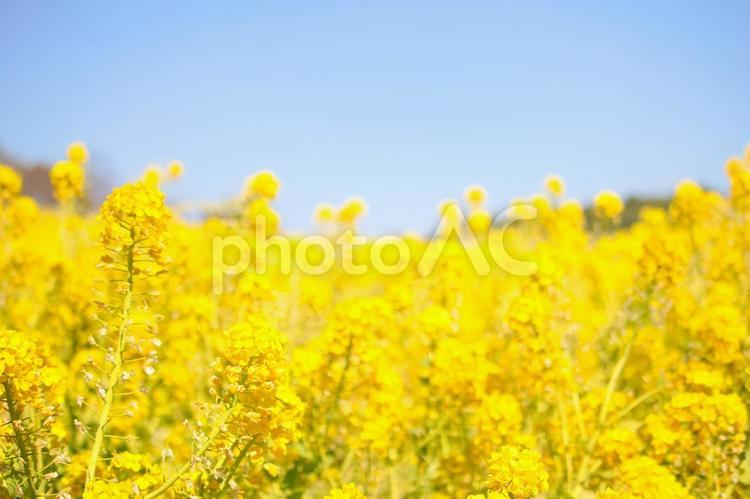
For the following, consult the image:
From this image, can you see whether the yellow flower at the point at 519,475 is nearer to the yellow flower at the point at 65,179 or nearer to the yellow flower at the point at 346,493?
the yellow flower at the point at 346,493

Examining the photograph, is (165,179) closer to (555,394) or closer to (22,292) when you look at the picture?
(22,292)

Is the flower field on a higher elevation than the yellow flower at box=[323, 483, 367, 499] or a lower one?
higher

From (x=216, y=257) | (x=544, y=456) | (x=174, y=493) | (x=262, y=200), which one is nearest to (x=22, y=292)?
(x=216, y=257)

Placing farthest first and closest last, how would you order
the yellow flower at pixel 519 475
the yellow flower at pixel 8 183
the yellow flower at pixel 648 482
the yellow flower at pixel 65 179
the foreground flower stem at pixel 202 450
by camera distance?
the yellow flower at pixel 65 179
the yellow flower at pixel 8 183
the yellow flower at pixel 648 482
the yellow flower at pixel 519 475
the foreground flower stem at pixel 202 450

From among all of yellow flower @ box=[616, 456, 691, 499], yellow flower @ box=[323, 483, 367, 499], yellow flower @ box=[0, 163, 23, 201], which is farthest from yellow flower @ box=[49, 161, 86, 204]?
yellow flower @ box=[616, 456, 691, 499]

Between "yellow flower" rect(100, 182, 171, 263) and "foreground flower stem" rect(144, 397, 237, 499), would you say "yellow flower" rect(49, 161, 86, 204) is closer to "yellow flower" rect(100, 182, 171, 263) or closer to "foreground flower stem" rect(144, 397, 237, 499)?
"yellow flower" rect(100, 182, 171, 263)

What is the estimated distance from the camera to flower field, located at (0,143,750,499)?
2297 mm

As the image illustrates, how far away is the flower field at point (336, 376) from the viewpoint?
2.30 metres

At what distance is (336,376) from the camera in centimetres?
368

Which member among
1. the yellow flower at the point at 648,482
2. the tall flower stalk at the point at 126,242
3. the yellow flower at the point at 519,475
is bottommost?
the yellow flower at the point at 648,482

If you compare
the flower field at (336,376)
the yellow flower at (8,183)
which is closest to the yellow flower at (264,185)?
the flower field at (336,376)

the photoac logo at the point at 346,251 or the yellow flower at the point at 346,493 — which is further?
the photoac logo at the point at 346,251

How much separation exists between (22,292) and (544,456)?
4861mm

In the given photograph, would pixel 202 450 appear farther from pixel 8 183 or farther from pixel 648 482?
pixel 8 183
